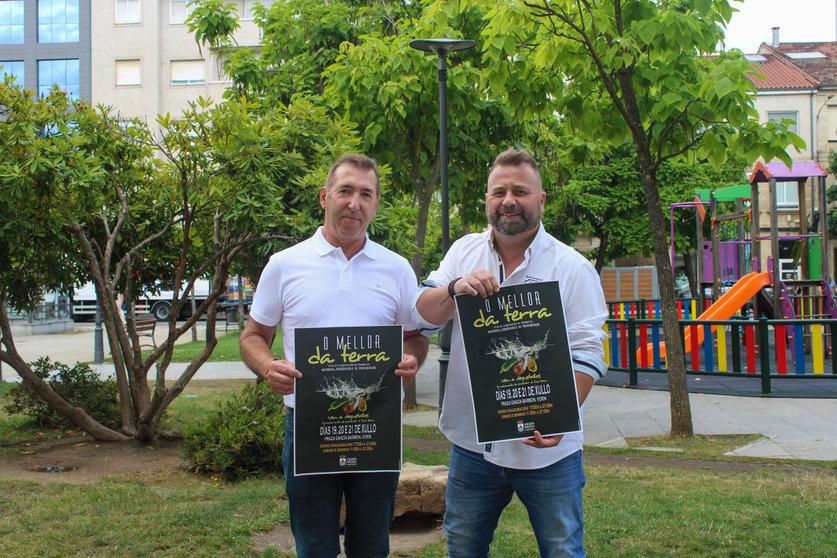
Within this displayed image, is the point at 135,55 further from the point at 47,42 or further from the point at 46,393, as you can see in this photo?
the point at 46,393

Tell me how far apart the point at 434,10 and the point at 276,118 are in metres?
2.15

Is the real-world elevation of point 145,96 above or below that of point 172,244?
above

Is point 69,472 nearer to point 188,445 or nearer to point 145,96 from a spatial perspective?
point 188,445

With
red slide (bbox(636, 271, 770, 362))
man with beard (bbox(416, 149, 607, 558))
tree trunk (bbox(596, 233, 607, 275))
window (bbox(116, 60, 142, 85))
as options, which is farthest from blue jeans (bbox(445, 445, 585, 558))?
window (bbox(116, 60, 142, 85))

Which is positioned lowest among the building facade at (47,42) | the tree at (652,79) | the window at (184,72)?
the tree at (652,79)

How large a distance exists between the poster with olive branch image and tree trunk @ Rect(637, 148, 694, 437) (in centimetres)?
536

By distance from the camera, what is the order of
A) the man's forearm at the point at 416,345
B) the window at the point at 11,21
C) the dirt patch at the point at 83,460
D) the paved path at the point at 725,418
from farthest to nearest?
the window at the point at 11,21
the paved path at the point at 725,418
the dirt patch at the point at 83,460
the man's forearm at the point at 416,345

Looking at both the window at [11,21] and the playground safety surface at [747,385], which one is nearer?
the playground safety surface at [747,385]

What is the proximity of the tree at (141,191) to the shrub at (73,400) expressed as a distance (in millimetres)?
755

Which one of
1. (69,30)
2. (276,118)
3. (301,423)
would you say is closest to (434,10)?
(276,118)

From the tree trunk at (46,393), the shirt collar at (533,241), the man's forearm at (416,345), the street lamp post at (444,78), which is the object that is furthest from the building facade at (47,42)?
the shirt collar at (533,241)

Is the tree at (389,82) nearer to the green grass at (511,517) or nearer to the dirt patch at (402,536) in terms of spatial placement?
the green grass at (511,517)

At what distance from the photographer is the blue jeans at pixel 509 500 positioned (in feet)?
8.94

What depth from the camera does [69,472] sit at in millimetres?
6438
